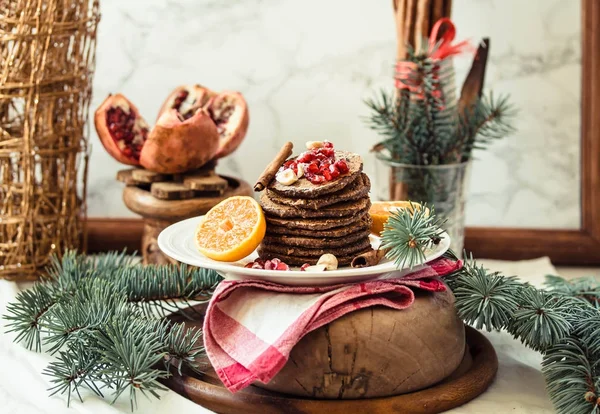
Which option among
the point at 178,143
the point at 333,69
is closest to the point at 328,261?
the point at 178,143

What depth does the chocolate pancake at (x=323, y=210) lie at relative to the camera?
0.90 meters

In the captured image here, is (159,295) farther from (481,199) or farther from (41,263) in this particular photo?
(481,199)

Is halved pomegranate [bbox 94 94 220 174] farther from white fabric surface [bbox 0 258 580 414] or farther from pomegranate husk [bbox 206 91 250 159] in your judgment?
white fabric surface [bbox 0 258 580 414]

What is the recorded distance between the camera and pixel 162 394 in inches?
35.2

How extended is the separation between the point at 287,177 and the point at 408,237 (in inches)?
6.1

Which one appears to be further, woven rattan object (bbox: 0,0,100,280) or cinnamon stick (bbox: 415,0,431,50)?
cinnamon stick (bbox: 415,0,431,50)

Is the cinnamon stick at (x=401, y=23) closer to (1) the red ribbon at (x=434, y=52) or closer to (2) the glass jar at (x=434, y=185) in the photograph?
(1) the red ribbon at (x=434, y=52)

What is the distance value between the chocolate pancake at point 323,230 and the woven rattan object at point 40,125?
580 mm

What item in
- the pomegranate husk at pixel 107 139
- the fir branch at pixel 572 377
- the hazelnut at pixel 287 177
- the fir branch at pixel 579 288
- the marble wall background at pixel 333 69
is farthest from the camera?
the marble wall background at pixel 333 69

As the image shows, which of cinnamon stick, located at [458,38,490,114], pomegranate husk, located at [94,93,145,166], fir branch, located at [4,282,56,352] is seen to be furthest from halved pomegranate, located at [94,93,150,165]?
cinnamon stick, located at [458,38,490,114]

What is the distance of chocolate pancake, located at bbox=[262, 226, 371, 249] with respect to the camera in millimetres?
906

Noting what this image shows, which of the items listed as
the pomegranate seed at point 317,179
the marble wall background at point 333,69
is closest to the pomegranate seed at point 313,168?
the pomegranate seed at point 317,179

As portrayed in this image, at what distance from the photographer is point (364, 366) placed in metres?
0.85

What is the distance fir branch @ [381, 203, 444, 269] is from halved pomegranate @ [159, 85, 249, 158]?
59 centimetres
